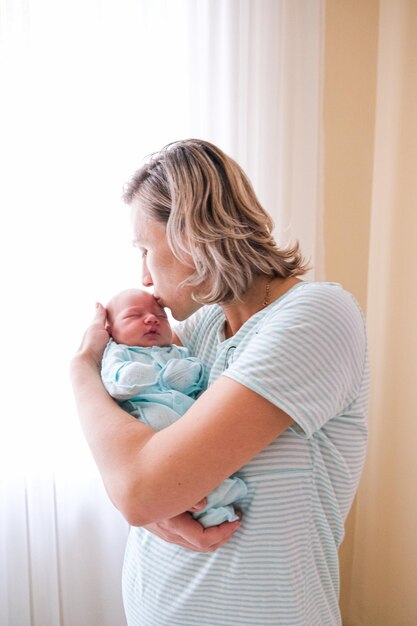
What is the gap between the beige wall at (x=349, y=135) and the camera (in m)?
2.46

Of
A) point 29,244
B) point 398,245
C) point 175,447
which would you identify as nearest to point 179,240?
point 175,447

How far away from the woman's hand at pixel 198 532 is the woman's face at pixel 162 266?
436mm

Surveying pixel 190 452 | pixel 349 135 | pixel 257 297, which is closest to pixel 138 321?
pixel 257 297

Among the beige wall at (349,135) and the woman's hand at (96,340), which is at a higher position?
the beige wall at (349,135)

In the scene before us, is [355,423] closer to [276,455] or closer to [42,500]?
[276,455]

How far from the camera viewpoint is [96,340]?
1.41 metres

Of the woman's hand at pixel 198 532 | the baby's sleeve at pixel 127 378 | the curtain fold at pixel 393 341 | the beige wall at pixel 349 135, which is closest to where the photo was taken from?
the woman's hand at pixel 198 532

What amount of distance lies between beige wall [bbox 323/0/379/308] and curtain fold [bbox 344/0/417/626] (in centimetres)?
7

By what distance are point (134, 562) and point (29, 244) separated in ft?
3.41

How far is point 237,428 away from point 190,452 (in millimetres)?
83

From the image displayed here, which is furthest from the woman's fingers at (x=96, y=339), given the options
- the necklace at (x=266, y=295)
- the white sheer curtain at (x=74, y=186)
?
the white sheer curtain at (x=74, y=186)

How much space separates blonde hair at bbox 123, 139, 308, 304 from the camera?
46.4 inches

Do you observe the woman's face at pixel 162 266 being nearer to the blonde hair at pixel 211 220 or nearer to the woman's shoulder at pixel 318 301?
the blonde hair at pixel 211 220

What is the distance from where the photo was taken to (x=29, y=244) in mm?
1918
